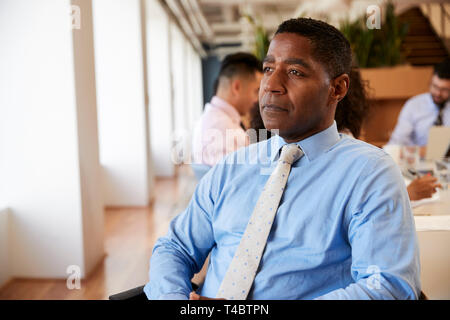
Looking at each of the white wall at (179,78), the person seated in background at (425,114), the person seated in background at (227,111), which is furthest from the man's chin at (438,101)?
the white wall at (179,78)

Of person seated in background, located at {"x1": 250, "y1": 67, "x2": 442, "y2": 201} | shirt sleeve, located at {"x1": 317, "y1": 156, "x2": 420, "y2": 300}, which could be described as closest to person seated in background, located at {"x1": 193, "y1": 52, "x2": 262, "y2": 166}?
person seated in background, located at {"x1": 250, "y1": 67, "x2": 442, "y2": 201}

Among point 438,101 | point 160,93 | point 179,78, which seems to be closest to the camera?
point 438,101

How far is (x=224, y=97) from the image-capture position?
315 centimetres

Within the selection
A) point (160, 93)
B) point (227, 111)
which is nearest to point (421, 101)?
point (227, 111)

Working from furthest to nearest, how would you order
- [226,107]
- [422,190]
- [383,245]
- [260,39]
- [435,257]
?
1. [260,39]
2. [226,107]
3. [422,190]
4. [435,257]
5. [383,245]

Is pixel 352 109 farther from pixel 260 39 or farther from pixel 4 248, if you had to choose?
pixel 260 39

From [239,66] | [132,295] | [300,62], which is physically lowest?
[132,295]

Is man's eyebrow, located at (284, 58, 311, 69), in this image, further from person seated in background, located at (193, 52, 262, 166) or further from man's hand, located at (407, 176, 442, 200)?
person seated in background, located at (193, 52, 262, 166)

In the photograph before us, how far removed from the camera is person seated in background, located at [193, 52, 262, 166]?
291 centimetres

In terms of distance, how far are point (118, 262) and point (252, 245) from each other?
101 inches

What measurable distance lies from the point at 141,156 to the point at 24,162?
2.31 meters

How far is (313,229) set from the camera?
107 cm

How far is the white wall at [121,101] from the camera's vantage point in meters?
5.04
